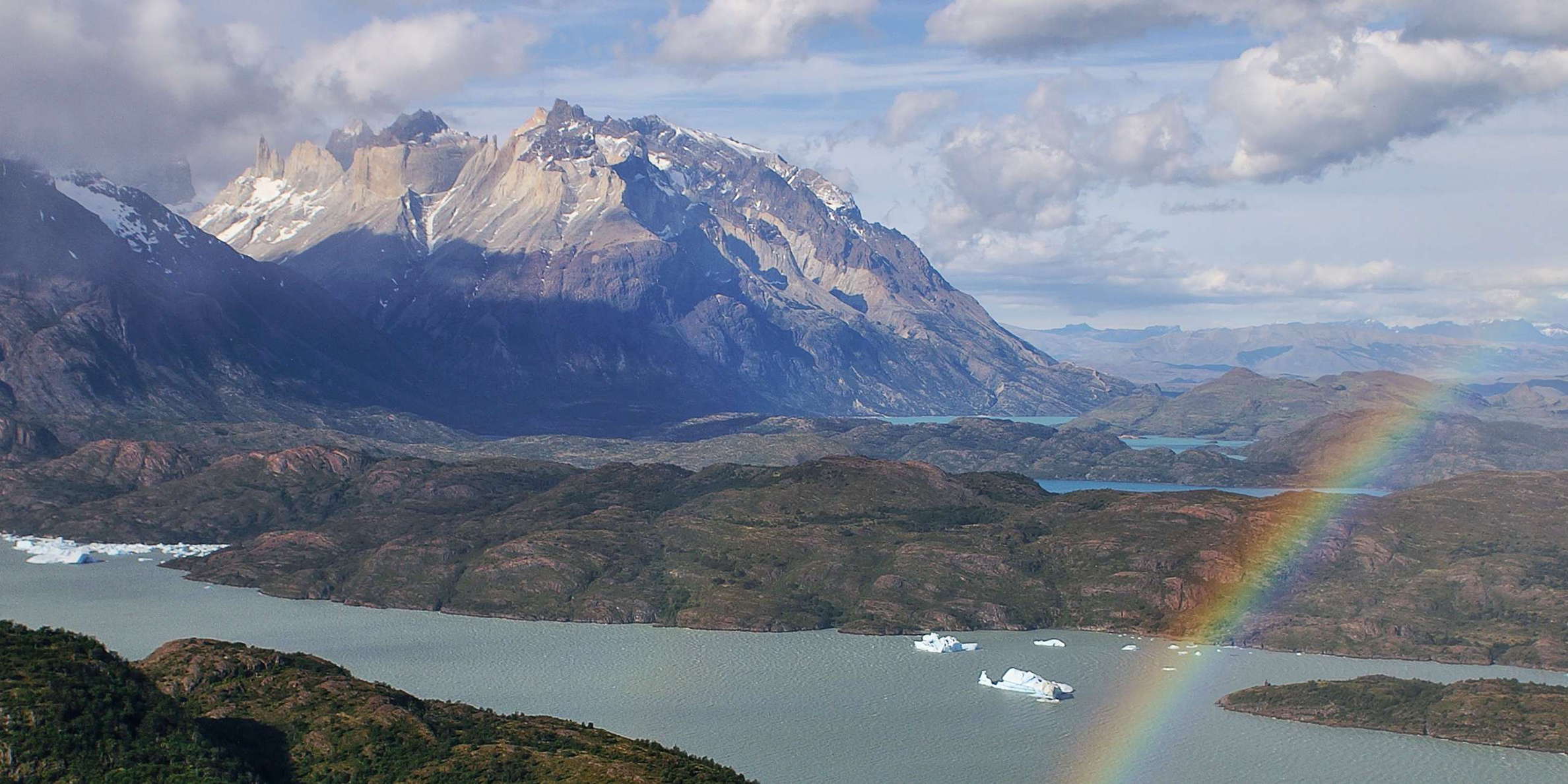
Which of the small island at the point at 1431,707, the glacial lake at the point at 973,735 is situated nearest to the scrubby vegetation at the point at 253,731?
the glacial lake at the point at 973,735

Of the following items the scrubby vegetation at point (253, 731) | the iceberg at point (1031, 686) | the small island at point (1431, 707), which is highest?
the scrubby vegetation at point (253, 731)

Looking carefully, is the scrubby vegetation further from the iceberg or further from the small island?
the small island

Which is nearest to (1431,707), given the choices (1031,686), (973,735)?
(1031,686)

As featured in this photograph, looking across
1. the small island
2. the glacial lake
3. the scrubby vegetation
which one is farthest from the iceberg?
the scrubby vegetation

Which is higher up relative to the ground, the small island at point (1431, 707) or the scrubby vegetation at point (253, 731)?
the scrubby vegetation at point (253, 731)

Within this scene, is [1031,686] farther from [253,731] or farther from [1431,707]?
[253,731]

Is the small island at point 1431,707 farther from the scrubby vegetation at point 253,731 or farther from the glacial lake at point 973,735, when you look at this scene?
the scrubby vegetation at point 253,731
